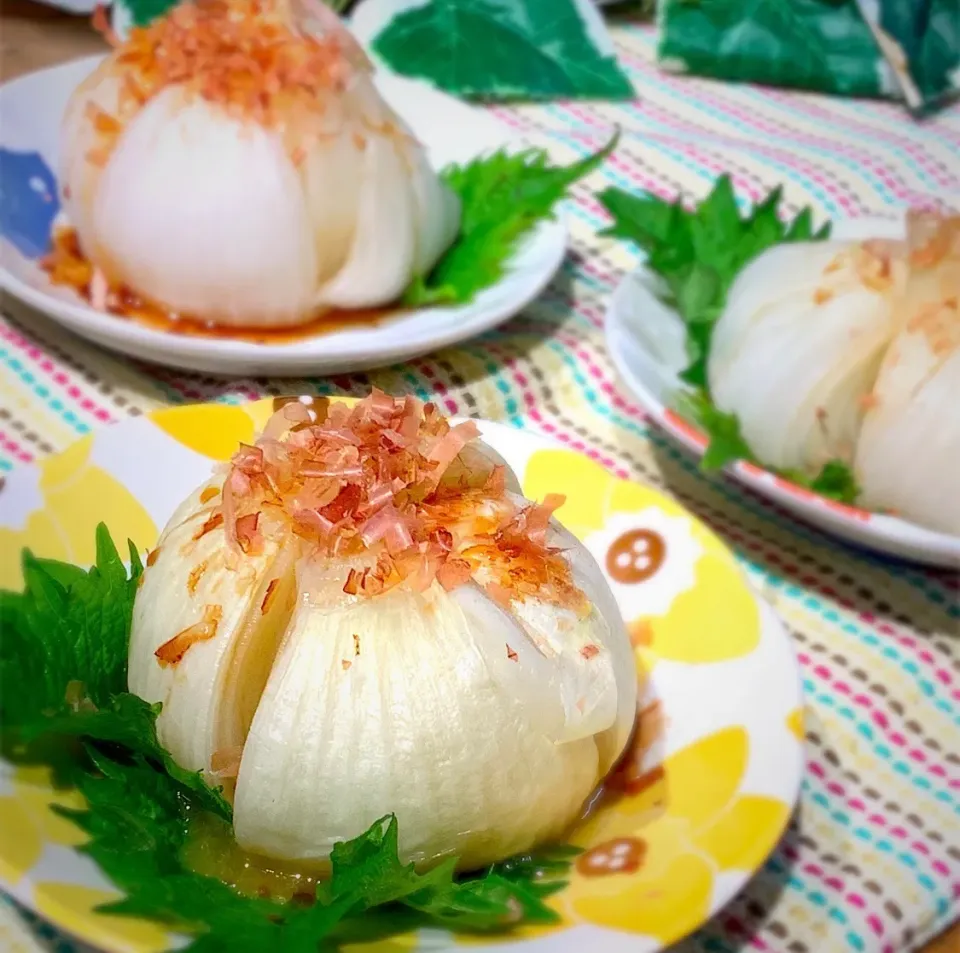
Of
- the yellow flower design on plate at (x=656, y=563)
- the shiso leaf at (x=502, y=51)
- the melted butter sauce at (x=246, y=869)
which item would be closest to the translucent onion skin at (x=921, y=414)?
the yellow flower design on plate at (x=656, y=563)

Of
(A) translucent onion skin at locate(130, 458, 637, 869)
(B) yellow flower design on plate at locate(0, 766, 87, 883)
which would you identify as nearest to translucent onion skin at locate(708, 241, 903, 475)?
(A) translucent onion skin at locate(130, 458, 637, 869)

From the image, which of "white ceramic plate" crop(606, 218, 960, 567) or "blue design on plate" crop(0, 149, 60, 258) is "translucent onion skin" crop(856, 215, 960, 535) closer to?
"white ceramic plate" crop(606, 218, 960, 567)

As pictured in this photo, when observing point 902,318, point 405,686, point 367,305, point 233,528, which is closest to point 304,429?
point 233,528

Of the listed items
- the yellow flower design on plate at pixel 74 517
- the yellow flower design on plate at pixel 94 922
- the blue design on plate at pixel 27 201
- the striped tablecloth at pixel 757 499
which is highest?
the blue design on plate at pixel 27 201

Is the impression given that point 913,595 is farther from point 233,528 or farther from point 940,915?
point 233,528

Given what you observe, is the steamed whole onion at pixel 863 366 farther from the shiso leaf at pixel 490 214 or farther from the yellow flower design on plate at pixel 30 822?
the yellow flower design on plate at pixel 30 822

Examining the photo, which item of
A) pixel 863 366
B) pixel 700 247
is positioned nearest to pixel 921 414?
pixel 863 366

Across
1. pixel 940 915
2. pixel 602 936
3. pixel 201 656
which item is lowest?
pixel 940 915

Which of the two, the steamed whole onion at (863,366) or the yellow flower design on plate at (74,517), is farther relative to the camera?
the steamed whole onion at (863,366)
